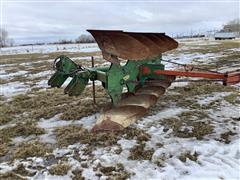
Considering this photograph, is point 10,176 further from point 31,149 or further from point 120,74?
point 120,74

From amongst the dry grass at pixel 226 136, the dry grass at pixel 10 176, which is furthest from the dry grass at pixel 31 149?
the dry grass at pixel 226 136

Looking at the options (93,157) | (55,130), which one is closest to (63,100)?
(55,130)

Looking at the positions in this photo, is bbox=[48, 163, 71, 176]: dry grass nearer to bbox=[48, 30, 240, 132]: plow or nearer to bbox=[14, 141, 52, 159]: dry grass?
bbox=[14, 141, 52, 159]: dry grass

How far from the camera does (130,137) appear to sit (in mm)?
4621

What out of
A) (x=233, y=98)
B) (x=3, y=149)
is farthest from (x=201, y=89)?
(x=3, y=149)

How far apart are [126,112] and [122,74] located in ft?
2.57

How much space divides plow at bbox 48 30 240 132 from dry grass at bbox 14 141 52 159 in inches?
36.0

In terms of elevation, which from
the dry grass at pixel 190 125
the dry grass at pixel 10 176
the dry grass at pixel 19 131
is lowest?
the dry grass at pixel 10 176

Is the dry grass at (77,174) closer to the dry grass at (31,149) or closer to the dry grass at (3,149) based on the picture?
the dry grass at (31,149)

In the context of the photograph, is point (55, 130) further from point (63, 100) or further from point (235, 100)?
point (235, 100)

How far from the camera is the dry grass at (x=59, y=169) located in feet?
12.0

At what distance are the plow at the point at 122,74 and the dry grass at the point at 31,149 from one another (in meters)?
0.91

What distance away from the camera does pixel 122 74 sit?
546cm

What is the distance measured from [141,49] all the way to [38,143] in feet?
7.76
